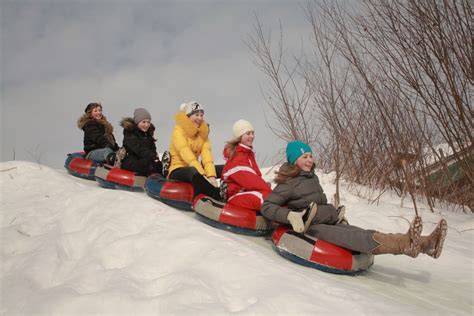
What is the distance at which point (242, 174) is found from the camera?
3688mm

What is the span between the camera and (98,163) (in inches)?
227

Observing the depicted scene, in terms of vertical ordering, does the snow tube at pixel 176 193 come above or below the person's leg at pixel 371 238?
below

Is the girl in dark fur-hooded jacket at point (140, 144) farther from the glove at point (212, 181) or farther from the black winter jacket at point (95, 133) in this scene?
the glove at point (212, 181)

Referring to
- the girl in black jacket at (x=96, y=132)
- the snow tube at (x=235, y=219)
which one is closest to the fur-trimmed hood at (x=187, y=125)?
the snow tube at (x=235, y=219)

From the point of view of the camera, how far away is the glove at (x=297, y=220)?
2.92 meters

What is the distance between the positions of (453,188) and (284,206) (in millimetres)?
3100

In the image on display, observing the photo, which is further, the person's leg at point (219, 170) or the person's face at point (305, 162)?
the person's leg at point (219, 170)

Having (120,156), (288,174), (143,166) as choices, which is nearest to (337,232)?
(288,174)

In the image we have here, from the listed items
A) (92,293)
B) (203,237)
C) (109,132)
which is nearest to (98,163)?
(109,132)

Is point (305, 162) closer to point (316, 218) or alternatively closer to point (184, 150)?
point (316, 218)

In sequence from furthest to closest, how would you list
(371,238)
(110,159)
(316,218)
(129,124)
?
(110,159)
(129,124)
(316,218)
(371,238)

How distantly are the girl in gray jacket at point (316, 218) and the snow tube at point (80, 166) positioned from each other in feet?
11.9

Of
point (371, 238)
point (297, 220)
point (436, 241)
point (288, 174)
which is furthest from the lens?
point (288, 174)

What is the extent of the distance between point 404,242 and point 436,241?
0.66 ft
